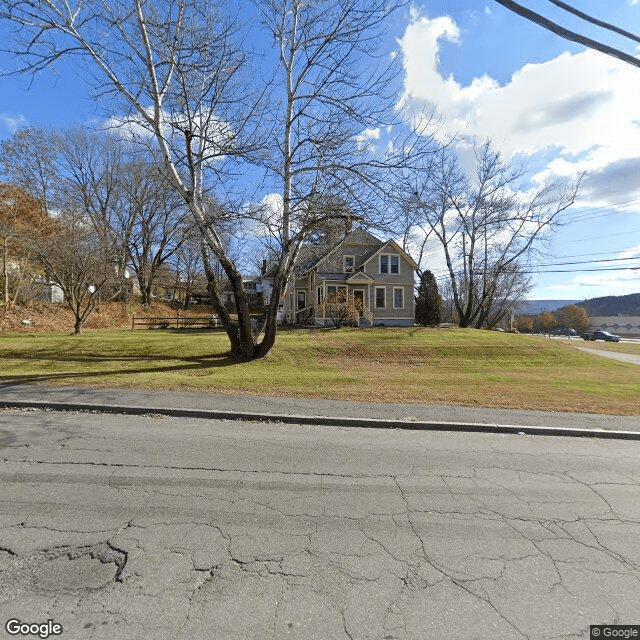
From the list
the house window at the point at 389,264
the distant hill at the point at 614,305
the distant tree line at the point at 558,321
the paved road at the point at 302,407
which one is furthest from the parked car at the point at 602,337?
the distant hill at the point at 614,305

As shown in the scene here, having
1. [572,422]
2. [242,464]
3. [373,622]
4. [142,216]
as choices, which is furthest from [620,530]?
[142,216]

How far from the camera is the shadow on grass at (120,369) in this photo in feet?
30.8

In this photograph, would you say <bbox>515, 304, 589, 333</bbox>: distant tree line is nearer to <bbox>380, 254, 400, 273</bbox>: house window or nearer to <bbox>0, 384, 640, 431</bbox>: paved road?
<bbox>380, 254, 400, 273</bbox>: house window

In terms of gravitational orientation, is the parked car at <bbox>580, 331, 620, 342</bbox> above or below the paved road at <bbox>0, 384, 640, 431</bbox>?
below

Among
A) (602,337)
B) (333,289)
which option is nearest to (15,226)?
(333,289)

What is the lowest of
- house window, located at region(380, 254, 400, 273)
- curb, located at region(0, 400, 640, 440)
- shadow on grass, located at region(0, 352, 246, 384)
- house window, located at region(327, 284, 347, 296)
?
curb, located at region(0, 400, 640, 440)

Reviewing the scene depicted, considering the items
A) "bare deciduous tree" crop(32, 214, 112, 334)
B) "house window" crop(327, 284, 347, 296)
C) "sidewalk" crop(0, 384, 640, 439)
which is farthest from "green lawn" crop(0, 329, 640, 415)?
"house window" crop(327, 284, 347, 296)

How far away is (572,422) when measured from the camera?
7316 millimetres

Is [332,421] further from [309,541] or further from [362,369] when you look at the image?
[362,369]

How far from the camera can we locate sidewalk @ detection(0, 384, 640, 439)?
22.5ft

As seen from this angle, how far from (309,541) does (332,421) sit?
3857 mm

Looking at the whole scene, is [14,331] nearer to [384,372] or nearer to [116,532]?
[384,372]

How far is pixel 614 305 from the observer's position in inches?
4820

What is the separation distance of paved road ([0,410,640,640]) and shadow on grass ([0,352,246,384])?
497 cm
